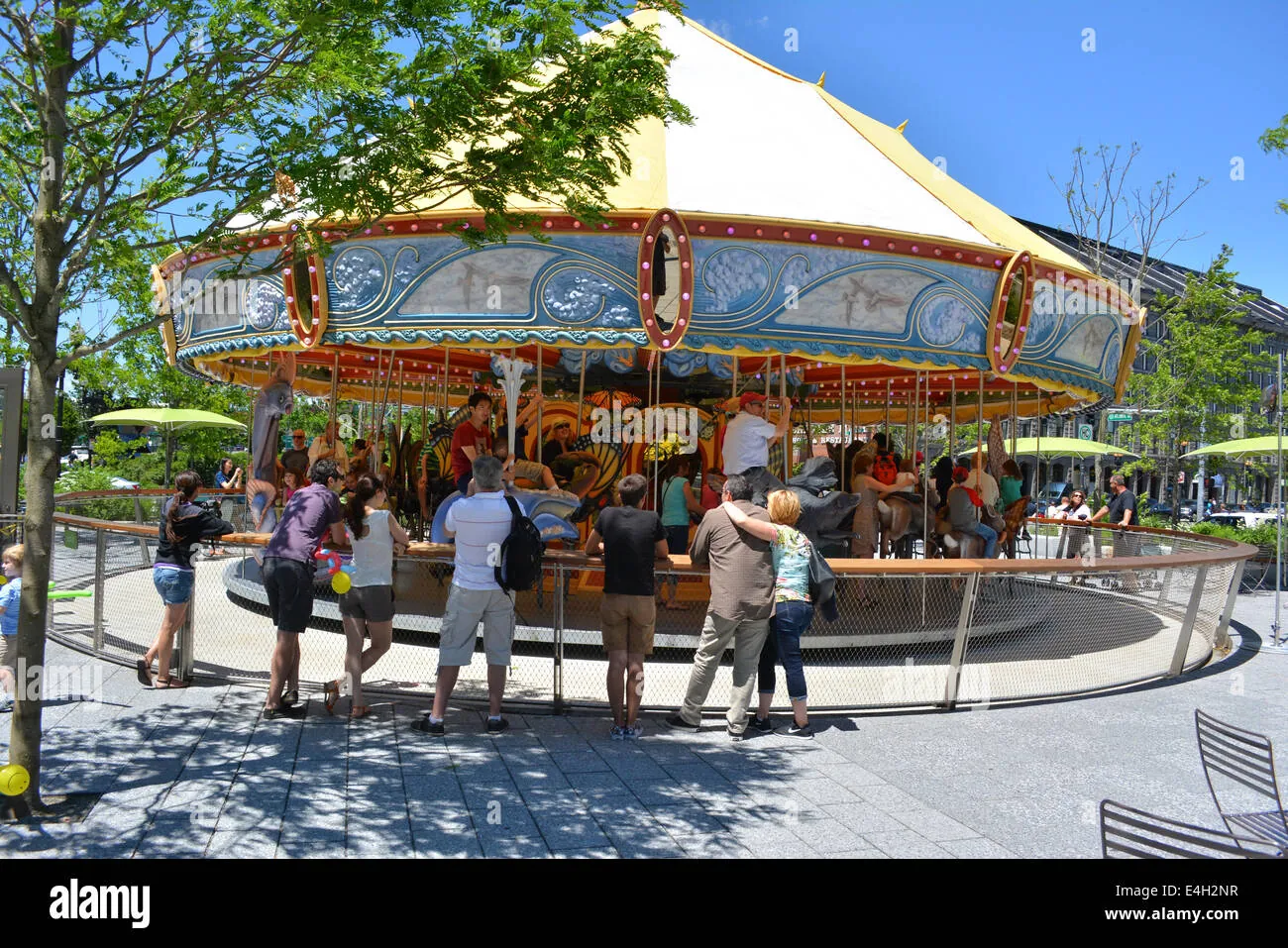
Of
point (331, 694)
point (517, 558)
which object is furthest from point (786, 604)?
point (331, 694)

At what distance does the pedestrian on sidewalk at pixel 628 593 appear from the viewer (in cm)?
598

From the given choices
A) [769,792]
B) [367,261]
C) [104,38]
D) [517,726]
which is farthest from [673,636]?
[104,38]

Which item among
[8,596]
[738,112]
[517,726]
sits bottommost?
[517,726]

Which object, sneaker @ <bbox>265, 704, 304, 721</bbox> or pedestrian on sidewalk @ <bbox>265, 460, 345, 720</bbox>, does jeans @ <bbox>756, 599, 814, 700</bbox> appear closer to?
pedestrian on sidewalk @ <bbox>265, 460, 345, 720</bbox>

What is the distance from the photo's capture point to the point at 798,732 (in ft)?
20.6

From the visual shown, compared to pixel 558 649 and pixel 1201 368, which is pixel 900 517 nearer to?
pixel 558 649

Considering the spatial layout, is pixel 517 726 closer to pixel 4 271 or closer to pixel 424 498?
pixel 4 271

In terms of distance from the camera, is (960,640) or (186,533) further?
(960,640)

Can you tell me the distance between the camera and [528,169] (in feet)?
18.0

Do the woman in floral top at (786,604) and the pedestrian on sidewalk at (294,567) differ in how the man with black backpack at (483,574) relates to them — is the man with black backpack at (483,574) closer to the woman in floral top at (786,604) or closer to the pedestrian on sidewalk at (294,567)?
the pedestrian on sidewalk at (294,567)

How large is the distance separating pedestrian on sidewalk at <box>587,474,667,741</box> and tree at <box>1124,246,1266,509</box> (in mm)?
24164

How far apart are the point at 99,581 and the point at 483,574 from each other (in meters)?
3.91
